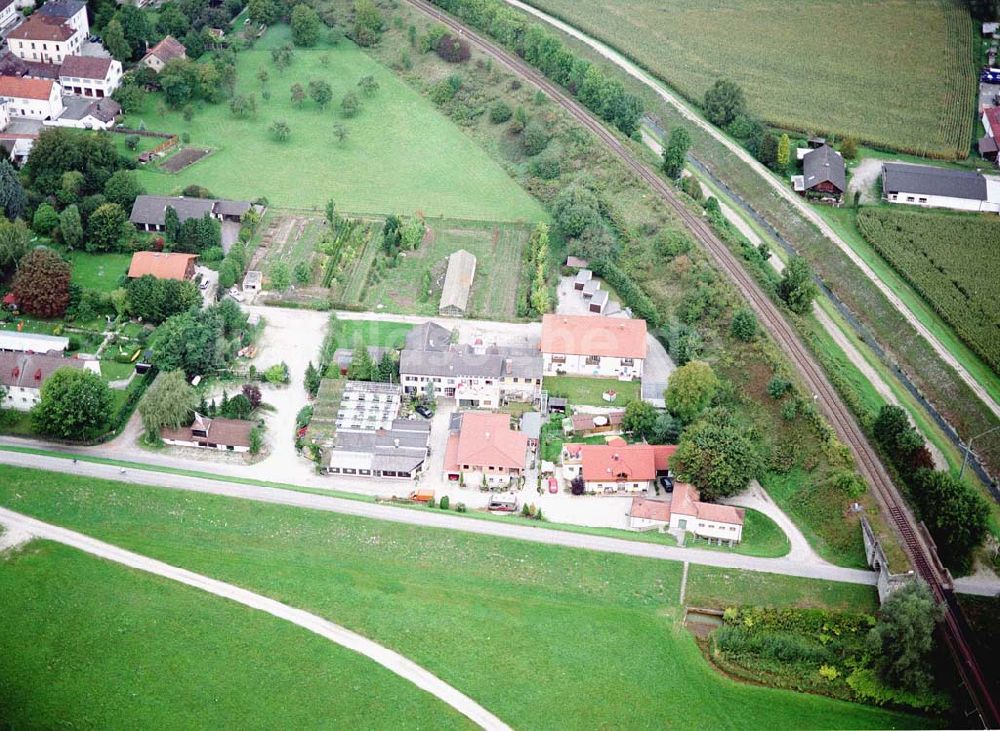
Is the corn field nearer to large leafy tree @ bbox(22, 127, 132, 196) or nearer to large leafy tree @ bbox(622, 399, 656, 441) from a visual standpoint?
large leafy tree @ bbox(622, 399, 656, 441)

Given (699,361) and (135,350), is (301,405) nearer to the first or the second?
(135,350)

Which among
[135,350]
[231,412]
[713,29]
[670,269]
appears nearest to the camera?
[231,412]

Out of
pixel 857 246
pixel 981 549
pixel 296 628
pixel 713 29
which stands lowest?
pixel 296 628

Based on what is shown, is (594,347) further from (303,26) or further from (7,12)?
(7,12)

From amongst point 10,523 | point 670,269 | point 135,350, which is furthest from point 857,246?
point 10,523

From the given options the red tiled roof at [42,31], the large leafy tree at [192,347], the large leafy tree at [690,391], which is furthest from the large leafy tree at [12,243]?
the large leafy tree at [690,391]
